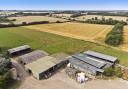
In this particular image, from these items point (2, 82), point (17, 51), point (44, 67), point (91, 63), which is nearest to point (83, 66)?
point (91, 63)

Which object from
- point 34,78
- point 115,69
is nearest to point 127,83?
point 115,69

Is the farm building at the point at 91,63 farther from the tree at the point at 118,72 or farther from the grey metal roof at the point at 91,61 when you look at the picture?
the tree at the point at 118,72

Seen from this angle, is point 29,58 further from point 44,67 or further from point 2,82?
point 2,82

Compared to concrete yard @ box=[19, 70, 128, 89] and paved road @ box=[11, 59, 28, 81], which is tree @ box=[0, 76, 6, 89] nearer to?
concrete yard @ box=[19, 70, 128, 89]

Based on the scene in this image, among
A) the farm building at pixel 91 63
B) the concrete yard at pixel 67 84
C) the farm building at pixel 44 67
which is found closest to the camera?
the concrete yard at pixel 67 84

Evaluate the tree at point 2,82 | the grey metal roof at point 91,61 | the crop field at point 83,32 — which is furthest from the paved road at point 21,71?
the crop field at point 83,32

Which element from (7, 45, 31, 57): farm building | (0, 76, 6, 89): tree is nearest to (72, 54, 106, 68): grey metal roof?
(7, 45, 31, 57): farm building

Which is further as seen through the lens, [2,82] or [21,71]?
[21,71]
